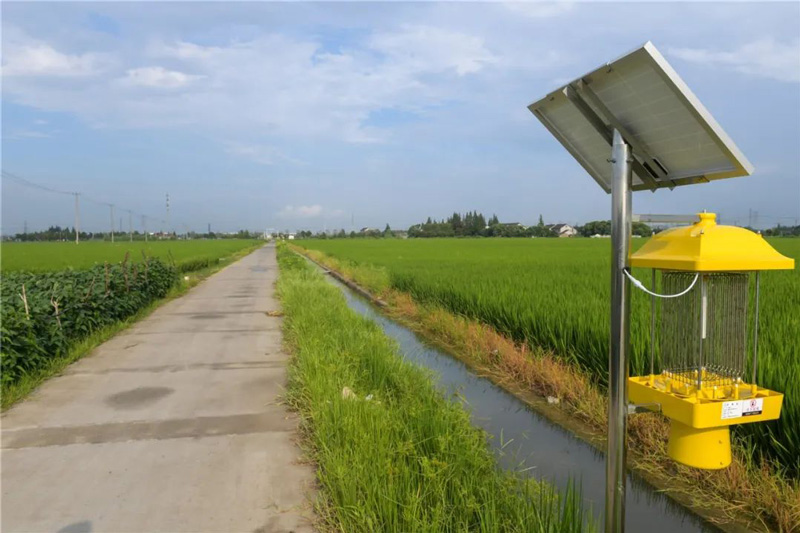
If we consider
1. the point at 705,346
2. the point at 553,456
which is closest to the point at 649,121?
the point at 705,346

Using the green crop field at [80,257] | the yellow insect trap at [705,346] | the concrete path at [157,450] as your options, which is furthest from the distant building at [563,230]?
the yellow insect trap at [705,346]

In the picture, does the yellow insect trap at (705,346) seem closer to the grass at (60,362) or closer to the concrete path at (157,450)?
the concrete path at (157,450)

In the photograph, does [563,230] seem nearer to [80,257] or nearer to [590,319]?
[80,257]

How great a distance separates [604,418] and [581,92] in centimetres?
376

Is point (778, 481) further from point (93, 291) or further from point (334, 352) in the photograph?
point (93, 291)

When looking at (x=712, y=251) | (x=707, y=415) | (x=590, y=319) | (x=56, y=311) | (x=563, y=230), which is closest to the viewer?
(x=712, y=251)

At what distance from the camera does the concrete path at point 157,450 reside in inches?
124

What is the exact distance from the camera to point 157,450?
4.14 meters

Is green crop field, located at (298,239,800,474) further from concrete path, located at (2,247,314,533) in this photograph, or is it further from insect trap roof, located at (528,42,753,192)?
concrete path, located at (2,247,314,533)

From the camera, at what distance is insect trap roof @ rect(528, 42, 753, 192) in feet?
5.67

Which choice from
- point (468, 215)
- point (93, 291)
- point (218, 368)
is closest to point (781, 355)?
point (218, 368)

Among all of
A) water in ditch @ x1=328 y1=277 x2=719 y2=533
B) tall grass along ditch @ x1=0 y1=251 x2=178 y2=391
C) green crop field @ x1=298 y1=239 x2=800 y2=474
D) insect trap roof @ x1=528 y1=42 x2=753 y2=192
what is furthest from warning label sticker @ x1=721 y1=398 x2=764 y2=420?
tall grass along ditch @ x1=0 y1=251 x2=178 y2=391

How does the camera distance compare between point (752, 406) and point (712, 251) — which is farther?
point (752, 406)

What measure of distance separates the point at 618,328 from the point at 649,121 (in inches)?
29.5
